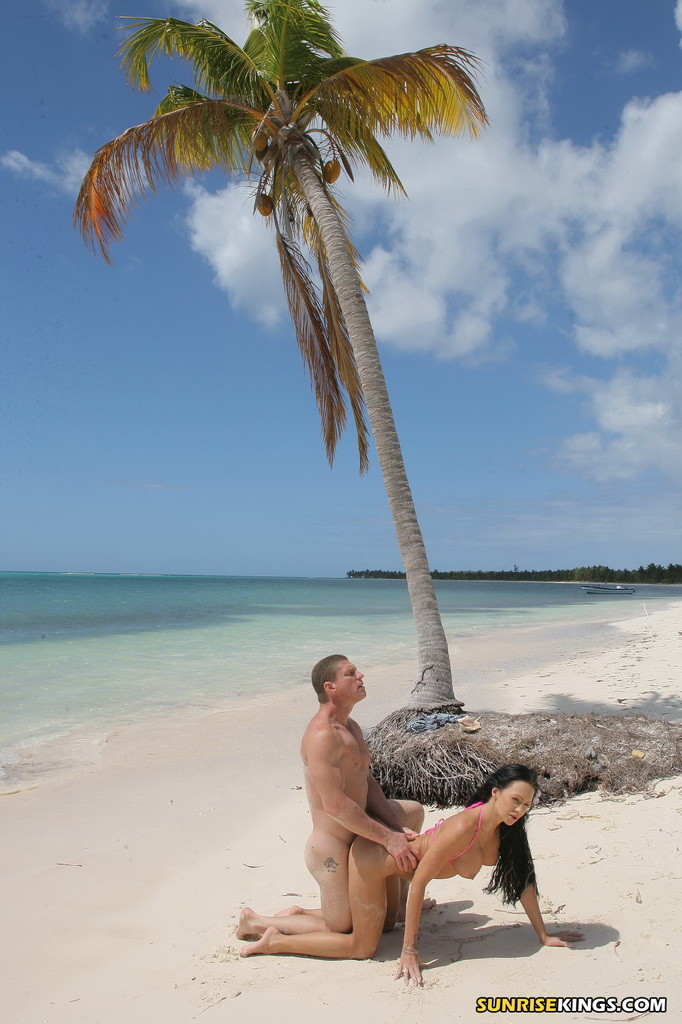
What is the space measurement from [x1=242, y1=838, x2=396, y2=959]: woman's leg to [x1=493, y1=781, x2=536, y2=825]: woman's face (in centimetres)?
51

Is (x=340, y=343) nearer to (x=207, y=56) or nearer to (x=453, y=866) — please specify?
(x=207, y=56)

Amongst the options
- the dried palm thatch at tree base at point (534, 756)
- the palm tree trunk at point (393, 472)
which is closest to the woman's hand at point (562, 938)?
the dried palm thatch at tree base at point (534, 756)

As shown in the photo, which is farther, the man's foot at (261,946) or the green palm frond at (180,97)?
the green palm frond at (180,97)

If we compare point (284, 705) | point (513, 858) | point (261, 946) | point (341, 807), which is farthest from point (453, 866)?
point (284, 705)

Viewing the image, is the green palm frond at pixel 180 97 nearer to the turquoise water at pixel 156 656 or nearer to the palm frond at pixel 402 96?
the palm frond at pixel 402 96

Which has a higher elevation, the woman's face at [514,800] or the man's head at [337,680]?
the man's head at [337,680]

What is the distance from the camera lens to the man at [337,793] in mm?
2881

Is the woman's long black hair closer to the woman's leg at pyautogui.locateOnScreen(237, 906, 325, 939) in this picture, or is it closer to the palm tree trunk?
the woman's leg at pyautogui.locateOnScreen(237, 906, 325, 939)

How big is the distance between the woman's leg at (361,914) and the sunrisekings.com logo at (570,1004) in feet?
1.71

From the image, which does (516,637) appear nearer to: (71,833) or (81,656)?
(81,656)

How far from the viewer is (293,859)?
14.6ft

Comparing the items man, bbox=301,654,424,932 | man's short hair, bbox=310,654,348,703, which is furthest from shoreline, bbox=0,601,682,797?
man's short hair, bbox=310,654,348,703

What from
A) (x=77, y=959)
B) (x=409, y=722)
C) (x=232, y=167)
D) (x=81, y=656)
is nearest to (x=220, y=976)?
(x=77, y=959)

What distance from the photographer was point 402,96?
25.6ft
